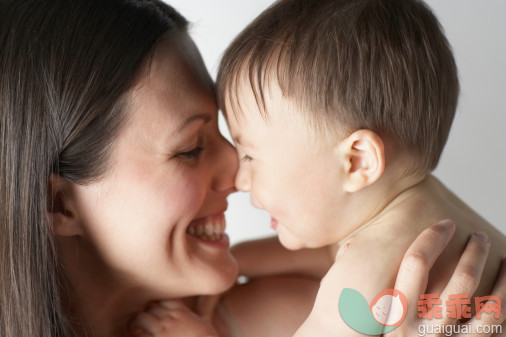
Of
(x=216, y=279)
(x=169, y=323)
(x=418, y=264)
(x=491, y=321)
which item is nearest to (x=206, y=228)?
(x=216, y=279)

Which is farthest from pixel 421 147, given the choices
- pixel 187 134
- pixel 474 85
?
pixel 474 85

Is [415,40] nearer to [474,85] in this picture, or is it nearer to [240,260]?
[240,260]

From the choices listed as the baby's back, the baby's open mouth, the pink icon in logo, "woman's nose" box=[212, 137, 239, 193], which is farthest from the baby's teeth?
the pink icon in logo

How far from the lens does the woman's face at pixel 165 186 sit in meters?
1.30

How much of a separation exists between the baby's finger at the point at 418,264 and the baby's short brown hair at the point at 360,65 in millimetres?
196

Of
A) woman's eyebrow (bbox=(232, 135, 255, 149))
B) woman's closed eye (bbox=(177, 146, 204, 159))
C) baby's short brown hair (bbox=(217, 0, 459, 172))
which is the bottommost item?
woman's closed eye (bbox=(177, 146, 204, 159))

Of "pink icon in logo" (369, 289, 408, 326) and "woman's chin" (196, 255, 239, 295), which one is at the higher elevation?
"pink icon in logo" (369, 289, 408, 326)

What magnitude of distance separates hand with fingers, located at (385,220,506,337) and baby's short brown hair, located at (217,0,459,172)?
202mm

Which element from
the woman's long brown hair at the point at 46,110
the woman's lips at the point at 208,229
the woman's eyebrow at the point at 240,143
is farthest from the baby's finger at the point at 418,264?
the woman's long brown hair at the point at 46,110

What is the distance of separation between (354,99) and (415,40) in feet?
0.60

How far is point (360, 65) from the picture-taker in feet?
4.00

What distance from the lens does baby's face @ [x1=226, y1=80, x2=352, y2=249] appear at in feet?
4.20

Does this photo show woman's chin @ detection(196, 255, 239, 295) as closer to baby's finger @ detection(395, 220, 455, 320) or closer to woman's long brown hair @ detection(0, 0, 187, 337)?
woman's long brown hair @ detection(0, 0, 187, 337)

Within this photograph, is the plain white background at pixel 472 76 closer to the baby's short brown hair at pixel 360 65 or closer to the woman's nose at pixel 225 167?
the woman's nose at pixel 225 167
